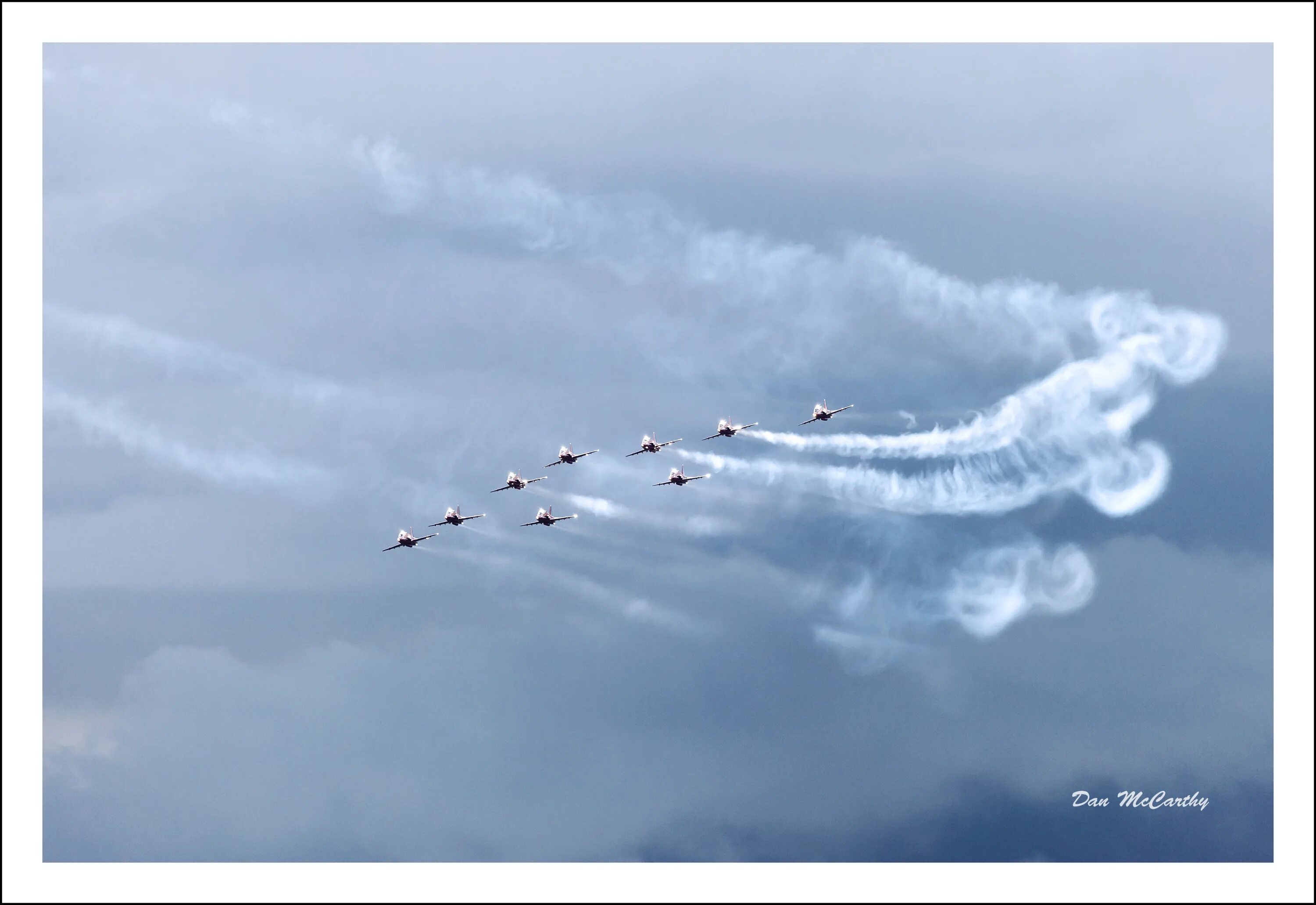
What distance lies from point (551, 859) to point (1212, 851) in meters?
57.6

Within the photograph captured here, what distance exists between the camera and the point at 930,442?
122 metres

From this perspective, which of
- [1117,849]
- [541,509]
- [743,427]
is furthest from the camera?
[1117,849]

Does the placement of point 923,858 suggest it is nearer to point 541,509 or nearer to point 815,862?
point 815,862

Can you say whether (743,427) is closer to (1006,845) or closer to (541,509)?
(541,509)

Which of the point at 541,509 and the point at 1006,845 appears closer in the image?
the point at 541,509

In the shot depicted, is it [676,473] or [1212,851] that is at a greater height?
[676,473]

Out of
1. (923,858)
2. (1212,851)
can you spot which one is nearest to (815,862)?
(923,858)

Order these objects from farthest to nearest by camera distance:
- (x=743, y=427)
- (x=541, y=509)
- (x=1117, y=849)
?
(x=1117, y=849), (x=541, y=509), (x=743, y=427)

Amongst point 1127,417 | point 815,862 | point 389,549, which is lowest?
point 815,862

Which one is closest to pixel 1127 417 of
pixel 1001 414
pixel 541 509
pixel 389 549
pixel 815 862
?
pixel 1001 414

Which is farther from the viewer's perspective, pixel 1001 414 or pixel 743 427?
pixel 1001 414

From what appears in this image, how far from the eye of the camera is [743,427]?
379 feet

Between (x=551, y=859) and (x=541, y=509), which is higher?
(x=541, y=509)

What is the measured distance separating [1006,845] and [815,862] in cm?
1694
